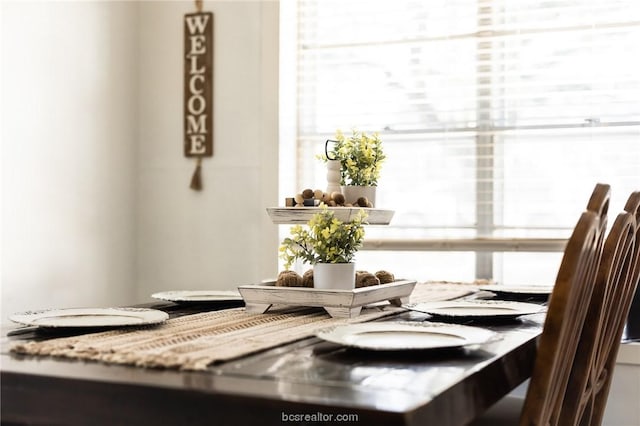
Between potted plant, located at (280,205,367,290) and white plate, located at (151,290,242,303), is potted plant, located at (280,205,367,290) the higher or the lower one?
the higher one

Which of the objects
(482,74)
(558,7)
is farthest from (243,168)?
(558,7)

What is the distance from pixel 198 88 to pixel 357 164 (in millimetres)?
1630

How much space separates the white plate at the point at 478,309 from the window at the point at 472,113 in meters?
1.18

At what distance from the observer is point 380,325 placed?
1.42 meters

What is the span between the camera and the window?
2953mm

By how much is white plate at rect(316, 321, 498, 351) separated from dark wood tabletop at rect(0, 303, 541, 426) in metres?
0.02

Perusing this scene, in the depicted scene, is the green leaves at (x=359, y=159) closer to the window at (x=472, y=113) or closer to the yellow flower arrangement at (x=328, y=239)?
the yellow flower arrangement at (x=328, y=239)

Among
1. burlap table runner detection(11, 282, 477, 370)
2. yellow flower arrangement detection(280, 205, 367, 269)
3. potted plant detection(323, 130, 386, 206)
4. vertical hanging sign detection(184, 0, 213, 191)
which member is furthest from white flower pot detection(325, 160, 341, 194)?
vertical hanging sign detection(184, 0, 213, 191)

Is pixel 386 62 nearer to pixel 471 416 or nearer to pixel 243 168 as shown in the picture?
pixel 243 168

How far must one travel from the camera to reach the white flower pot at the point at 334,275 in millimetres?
1684

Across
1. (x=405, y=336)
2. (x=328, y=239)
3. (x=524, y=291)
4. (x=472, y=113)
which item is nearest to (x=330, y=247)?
(x=328, y=239)

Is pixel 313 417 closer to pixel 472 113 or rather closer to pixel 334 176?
pixel 334 176

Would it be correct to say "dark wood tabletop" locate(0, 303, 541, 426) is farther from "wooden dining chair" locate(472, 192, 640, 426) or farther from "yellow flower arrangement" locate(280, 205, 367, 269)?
"yellow flower arrangement" locate(280, 205, 367, 269)

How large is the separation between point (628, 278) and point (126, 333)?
46.0 inches
